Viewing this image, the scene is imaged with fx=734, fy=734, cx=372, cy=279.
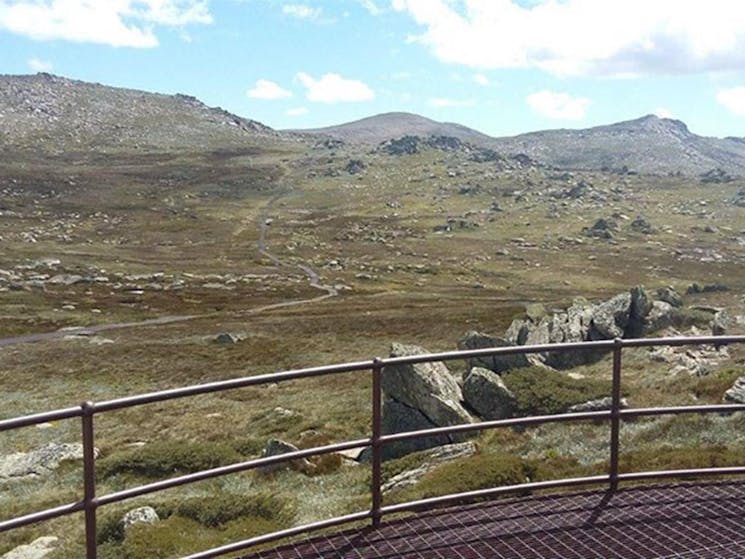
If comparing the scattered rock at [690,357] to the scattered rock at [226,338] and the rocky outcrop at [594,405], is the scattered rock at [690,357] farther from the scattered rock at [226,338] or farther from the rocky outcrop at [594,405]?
the scattered rock at [226,338]

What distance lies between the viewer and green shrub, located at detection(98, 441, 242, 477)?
2305 centimetres

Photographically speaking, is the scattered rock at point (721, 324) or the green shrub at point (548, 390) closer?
the green shrub at point (548, 390)

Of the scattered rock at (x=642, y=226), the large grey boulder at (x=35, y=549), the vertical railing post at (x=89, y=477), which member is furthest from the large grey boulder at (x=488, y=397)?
the scattered rock at (x=642, y=226)

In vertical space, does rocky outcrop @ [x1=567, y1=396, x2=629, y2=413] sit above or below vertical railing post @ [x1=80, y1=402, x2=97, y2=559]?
below

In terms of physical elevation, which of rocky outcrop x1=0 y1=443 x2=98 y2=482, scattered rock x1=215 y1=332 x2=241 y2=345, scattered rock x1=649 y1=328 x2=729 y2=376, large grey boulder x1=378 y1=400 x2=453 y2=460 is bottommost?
scattered rock x1=215 y1=332 x2=241 y2=345

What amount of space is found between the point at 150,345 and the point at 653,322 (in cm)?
3598

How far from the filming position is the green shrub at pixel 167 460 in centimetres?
2305

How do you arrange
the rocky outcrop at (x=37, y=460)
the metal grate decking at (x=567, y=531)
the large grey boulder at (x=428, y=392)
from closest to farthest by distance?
the metal grate decking at (x=567, y=531) → the large grey boulder at (x=428, y=392) → the rocky outcrop at (x=37, y=460)

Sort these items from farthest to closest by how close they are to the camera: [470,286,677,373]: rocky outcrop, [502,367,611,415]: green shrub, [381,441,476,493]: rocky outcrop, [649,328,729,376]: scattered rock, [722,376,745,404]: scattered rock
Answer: [470,286,677,373]: rocky outcrop
[649,328,729,376]: scattered rock
[502,367,611,415]: green shrub
[722,376,745,404]: scattered rock
[381,441,476,493]: rocky outcrop

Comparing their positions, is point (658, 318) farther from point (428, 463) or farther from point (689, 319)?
point (428, 463)

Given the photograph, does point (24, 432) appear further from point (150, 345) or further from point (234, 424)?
point (150, 345)

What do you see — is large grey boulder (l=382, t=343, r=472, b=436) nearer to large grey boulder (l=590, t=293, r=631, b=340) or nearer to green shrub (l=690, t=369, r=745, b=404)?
green shrub (l=690, t=369, r=745, b=404)

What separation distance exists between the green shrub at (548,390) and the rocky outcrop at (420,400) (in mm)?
2193

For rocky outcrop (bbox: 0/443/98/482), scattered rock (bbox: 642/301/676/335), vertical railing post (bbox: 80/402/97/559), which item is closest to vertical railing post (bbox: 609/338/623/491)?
vertical railing post (bbox: 80/402/97/559)
